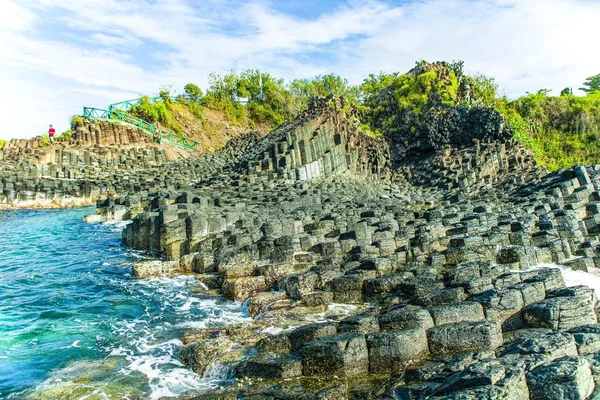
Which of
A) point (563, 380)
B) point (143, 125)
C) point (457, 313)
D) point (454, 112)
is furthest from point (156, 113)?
point (563, 380)

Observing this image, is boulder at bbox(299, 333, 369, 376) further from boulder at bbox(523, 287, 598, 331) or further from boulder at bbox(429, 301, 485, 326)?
boulder at bbox(523, 287, 598, 331)

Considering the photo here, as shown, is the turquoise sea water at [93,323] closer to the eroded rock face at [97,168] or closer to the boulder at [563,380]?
the boulder at [563,380]

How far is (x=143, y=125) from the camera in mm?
50562

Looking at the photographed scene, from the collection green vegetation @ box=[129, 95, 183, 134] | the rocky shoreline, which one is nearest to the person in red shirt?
the rocky shoreline

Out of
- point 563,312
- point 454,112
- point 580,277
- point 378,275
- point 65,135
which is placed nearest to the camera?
point 563,312

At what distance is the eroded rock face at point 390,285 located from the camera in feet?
21.7

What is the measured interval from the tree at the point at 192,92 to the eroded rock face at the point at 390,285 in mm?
42052

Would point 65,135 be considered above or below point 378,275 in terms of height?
above

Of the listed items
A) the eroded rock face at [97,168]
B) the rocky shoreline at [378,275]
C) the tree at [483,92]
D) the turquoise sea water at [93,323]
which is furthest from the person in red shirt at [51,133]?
the tree at [483,92]

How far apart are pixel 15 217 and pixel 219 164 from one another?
66.5 ft

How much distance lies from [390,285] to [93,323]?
263 inches

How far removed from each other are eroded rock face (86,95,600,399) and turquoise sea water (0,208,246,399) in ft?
2.26

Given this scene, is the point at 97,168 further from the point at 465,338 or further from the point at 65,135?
the point at 465,338

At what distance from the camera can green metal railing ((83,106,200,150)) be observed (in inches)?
1832
